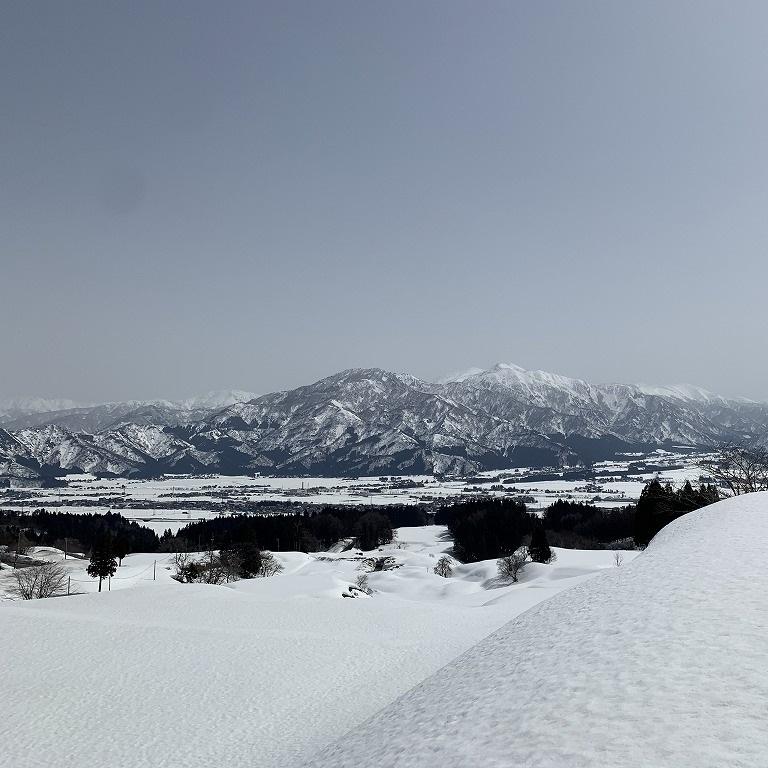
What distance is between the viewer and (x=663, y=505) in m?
72.2

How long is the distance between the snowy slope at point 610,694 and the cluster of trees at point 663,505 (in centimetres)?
6160

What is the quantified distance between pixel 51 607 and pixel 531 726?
33330 mm

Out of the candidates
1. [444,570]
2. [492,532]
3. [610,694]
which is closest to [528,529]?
[492,532]

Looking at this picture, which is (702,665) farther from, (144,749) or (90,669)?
(90,669)

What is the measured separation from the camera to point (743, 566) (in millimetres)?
13586

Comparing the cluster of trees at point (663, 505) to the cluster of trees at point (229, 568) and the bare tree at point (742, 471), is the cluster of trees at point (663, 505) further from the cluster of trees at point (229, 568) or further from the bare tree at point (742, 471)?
the cluster of trees at point (229, 568)

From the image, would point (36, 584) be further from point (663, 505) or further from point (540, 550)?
point (663, 505)

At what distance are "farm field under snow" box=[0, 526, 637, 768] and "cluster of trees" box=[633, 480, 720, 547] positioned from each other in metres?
44.2

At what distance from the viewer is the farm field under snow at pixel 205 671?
42.0 feet

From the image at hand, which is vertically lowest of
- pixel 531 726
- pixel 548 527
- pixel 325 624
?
pixel 548 527

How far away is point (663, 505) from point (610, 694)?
76347 mm

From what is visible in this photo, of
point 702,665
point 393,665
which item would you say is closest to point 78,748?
point 393,665

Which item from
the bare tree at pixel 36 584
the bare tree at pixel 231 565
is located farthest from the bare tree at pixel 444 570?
the bare tree at pixel 36 584

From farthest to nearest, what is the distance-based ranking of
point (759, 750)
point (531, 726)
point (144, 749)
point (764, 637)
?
1. point (144, 749)
2. point (764, 637)
3. point (531, 726)
4. point (759, 750)
